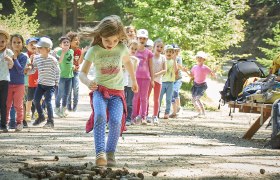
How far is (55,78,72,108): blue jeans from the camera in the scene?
17130 millimetres

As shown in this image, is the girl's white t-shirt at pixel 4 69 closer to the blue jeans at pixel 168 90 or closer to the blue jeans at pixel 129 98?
the blue jeans at pixel 129 98

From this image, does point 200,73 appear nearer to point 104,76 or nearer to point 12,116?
point 12,116

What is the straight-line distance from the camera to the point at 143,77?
15133mm

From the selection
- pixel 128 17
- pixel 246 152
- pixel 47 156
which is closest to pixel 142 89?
pixel 246 152

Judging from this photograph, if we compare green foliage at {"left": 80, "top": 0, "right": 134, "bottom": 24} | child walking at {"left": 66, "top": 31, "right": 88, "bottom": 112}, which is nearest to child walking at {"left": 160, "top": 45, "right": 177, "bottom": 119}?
child walking at {"left": 66, "top": 31, "right": 88, "bottom": 112}

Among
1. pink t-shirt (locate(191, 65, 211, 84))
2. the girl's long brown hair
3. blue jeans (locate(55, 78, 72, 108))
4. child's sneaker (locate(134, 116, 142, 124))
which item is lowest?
child's sneaker (locate(134, 116, 142, 124))

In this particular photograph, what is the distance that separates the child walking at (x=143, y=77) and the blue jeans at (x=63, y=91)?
8.27ft

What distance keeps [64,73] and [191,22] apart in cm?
1234

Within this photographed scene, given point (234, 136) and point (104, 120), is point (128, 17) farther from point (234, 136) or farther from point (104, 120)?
point (104, 120)

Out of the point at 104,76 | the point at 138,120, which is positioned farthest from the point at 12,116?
the point at 104,76

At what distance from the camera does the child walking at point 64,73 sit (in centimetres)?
1705

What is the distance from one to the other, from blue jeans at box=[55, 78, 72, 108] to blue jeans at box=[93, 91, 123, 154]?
28.6 ft

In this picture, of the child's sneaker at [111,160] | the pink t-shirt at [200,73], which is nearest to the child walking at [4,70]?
the child's sneaker at [111,160]

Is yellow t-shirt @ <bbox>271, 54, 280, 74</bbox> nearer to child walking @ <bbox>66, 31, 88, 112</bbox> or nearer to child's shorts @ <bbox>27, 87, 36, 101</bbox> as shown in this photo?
child's shorts @ <bbox>27, 87, 36, 101</bbox>
